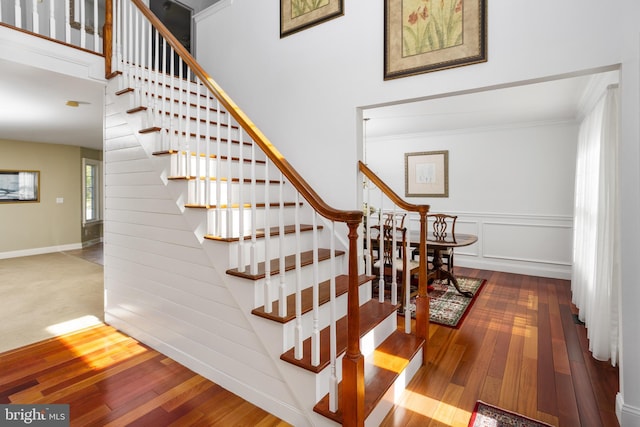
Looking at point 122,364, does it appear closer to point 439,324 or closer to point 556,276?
point 439,324

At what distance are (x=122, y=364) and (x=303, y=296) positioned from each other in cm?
150

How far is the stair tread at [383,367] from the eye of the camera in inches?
67.6

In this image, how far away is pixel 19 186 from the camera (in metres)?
6.31

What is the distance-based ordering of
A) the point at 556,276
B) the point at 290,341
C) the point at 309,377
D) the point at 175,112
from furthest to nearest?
the point at 556,276 < the point at 175,112 < the point at 290,341 < the point at 309,377

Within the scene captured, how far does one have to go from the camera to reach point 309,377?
173 centimetres

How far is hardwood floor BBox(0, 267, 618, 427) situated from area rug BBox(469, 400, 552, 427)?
0.17 feet

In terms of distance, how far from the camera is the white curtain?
94.3 inches

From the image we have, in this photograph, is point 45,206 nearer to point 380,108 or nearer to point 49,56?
point 49,56

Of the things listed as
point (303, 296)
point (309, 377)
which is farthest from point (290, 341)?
point (303, 296)

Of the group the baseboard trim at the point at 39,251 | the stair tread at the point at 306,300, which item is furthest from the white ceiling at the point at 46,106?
the stair tread at the point at 306,300

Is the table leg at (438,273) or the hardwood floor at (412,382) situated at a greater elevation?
the table leg at (438,273)

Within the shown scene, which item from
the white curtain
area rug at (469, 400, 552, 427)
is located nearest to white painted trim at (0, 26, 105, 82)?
area rug at (469, 400, 552, 427)

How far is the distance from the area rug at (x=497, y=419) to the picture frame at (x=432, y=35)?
218cm

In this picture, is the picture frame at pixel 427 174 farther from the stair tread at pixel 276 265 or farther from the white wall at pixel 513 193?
the stair tread at pixel 276 265
